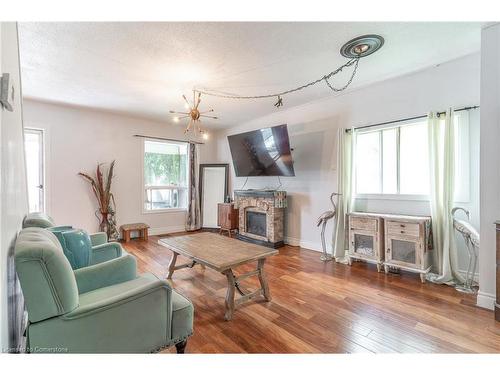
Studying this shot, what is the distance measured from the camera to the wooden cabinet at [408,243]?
103 inches

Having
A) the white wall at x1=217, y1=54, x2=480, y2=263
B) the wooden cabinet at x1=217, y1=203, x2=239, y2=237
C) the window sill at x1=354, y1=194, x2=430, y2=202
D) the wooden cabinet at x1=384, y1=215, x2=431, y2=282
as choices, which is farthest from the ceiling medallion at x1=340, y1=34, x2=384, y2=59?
the wooden cabinet at x1=217, y1=203, x2=239, y2=237

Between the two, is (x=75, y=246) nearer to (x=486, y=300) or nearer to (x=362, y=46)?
(x=362, y=46)

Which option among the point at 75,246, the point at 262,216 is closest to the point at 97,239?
the point at 75,246

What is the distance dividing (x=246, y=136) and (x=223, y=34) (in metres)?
2.32

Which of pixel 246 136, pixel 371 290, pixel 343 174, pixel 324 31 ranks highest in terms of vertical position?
pixel 324 31

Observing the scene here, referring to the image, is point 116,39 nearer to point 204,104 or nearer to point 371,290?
point 204,104

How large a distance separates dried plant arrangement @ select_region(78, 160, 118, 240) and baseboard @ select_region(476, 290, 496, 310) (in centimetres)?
515

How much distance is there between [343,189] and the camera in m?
3.39

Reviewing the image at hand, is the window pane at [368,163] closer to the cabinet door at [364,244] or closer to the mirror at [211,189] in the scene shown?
the cabinet door at [364,244]

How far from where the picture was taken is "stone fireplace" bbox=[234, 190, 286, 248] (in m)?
4.14

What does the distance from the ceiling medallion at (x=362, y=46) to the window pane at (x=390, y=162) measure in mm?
1265

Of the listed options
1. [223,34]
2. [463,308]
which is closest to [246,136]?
[223,34]

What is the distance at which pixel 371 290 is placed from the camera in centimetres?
246

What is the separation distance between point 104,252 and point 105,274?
499 millimetres
